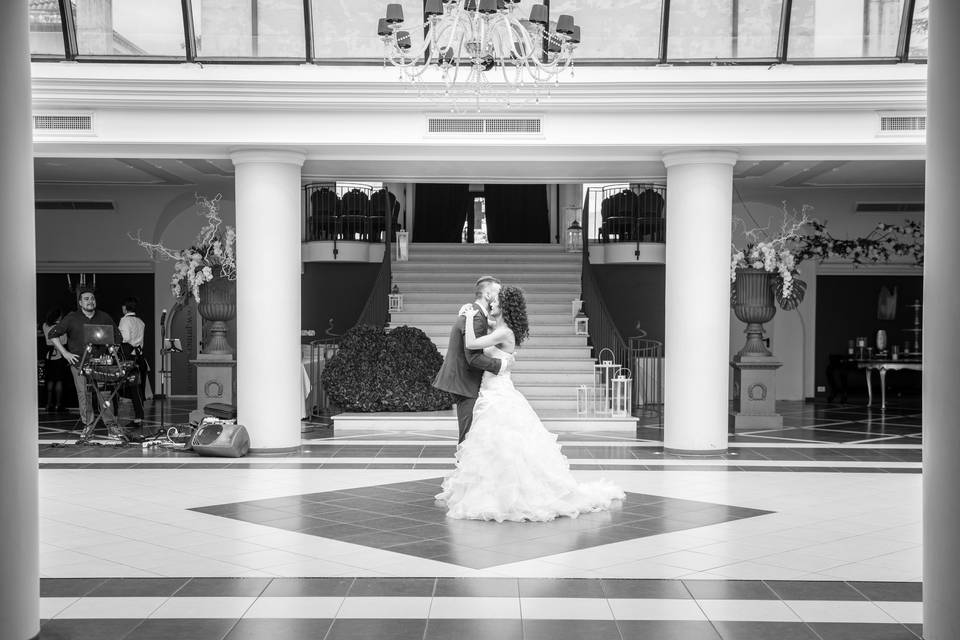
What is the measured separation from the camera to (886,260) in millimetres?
16047

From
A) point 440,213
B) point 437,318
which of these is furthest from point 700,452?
point 440,213

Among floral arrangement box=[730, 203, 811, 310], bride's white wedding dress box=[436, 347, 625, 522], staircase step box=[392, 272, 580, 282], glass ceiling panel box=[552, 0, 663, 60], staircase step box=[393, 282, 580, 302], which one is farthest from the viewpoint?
staircase step box=[392, 272, 580, 282]

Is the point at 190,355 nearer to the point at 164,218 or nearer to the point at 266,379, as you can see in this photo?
the point at 164,218

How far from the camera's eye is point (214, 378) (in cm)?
1263

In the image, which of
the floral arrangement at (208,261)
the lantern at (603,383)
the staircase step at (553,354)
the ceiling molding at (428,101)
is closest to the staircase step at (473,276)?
the staircase step at (553,354)

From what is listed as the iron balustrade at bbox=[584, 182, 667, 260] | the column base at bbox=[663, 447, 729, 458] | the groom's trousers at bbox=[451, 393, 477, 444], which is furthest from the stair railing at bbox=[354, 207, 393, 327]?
the groom's trousers at bbox=[451, 393, 477, 444]

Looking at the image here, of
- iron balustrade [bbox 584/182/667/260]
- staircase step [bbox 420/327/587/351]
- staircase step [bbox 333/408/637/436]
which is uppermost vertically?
iron balustrade [bbox 584/182/667/260]

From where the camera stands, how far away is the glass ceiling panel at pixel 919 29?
1000 centimetres

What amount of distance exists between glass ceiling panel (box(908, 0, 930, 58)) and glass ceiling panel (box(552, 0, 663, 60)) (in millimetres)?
2447

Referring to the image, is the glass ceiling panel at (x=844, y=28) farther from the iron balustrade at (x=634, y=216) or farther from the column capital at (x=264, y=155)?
the iron balustrade at (x=634, y=216)

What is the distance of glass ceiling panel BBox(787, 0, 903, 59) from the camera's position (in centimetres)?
1009

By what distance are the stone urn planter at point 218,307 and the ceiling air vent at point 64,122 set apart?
2.84 metres

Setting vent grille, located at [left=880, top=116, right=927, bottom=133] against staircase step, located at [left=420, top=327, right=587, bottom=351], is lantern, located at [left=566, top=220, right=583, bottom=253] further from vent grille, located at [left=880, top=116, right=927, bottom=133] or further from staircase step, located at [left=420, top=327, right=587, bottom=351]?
vent grille, located at [left=880, top=116, right=927, bottom=133]
